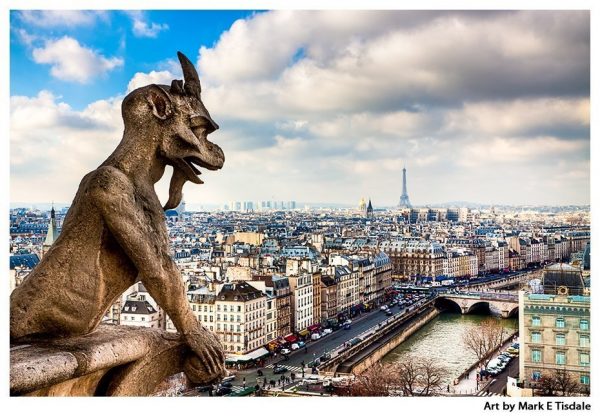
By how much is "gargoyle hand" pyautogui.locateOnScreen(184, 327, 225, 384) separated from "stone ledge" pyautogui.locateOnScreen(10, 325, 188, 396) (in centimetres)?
2

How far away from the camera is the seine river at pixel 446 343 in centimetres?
1210

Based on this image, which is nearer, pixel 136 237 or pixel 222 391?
pixel 136 237

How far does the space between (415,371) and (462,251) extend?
15.7m

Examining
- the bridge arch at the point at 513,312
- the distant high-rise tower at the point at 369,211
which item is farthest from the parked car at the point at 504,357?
the distant high-rise tower at the point at 369,211

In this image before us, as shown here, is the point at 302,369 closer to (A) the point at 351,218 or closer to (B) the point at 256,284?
(B) the point at 256,284

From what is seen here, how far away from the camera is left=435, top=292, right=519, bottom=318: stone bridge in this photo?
683 inches

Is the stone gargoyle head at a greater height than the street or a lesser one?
greater

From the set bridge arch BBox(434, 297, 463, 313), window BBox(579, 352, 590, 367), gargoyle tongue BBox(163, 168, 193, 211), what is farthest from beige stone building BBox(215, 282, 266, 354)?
gargoyle tongue BBox(163, 168, 193, 211)

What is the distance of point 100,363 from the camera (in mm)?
1012

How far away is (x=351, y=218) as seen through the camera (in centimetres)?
3497

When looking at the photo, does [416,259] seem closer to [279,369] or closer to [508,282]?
[508,282]

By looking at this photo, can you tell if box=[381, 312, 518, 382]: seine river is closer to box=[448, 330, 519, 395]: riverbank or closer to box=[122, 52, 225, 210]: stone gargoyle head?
box=[448, 330, 519, 395]: riverbank

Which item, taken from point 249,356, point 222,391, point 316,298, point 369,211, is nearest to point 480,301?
point 316,298

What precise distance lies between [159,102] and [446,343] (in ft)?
44.4
